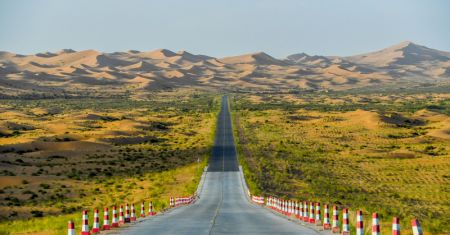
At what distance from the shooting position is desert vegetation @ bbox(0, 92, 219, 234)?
168ft

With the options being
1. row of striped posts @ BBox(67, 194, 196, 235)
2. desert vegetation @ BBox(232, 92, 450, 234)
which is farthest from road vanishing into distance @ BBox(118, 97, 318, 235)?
desert vegetation @ BBox(232, 92, 450, 234)

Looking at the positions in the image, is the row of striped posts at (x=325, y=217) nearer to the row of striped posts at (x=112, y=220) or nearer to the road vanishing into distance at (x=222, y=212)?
the road vanishing into distance at (x=222, y=212)

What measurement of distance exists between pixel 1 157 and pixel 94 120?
62.3m

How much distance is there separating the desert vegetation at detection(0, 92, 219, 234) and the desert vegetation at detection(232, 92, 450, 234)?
313 inches

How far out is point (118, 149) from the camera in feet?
319

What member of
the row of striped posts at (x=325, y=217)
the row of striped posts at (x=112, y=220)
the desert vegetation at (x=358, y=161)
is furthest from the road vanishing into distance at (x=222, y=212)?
the desert vegetation at (x=358, y=161)

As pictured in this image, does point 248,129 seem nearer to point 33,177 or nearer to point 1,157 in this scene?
point 1,157

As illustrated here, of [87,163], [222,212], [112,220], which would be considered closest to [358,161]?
[87,163]

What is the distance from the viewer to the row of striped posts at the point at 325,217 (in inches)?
619

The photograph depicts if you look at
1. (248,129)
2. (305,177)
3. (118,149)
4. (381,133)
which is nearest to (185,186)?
(305,177)

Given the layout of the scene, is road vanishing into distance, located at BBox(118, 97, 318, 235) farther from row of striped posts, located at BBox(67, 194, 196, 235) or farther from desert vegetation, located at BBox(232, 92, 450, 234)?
desert vegetation, located at BBox(232, 92, 450, 234)

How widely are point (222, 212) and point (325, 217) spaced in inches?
457

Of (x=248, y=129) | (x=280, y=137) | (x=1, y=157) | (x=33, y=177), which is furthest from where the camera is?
(x=248, y=129)

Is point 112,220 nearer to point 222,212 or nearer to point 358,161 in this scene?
point 222,212
